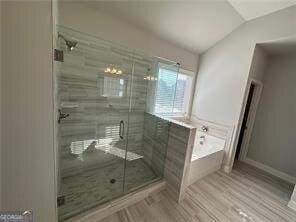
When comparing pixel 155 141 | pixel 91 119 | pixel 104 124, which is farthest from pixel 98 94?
pixel 155 141

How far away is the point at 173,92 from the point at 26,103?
8.83 feet

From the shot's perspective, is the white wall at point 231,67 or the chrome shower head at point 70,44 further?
the white wall at point 231,67

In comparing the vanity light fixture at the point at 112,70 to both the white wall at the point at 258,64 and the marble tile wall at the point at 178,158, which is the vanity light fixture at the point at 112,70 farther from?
the white wall at the point at 258,64

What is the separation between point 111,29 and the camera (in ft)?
7.14

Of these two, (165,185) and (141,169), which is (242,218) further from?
(141,169)

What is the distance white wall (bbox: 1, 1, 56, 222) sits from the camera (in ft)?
2.68

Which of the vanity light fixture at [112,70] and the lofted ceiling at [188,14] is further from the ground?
the lofted ceiling at [188,14]

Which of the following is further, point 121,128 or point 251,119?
point 251,119

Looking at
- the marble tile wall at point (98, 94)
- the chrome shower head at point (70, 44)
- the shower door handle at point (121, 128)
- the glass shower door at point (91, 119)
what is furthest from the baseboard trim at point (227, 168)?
the chrome shower head at point (70, 44)

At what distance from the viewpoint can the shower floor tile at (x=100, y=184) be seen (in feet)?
5.48

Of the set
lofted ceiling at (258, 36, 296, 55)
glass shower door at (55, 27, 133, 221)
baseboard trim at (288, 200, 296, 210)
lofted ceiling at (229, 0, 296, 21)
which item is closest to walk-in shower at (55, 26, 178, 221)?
glass shower door at (55, 27, 133, 221)

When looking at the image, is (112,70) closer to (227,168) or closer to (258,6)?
(258,6)

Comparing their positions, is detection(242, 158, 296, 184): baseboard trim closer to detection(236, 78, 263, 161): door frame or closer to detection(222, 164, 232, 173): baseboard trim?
detection(236, 78, 263, 161): door frame

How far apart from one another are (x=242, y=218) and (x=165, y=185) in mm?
1058
